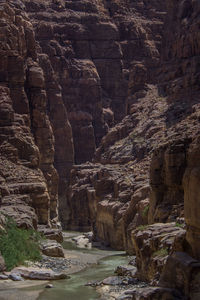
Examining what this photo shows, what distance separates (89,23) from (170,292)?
319 ft

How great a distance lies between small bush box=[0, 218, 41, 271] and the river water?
356cm

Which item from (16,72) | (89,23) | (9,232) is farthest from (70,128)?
(9,232)

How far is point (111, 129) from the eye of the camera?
3588 inches

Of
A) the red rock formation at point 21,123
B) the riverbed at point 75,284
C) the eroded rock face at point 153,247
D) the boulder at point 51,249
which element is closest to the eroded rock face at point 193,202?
the eroded rock face at point 153,247

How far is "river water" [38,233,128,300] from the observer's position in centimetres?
3116

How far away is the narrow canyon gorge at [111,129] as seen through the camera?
3181 cm

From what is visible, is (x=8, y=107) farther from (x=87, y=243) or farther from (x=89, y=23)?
(x=89, y=23)

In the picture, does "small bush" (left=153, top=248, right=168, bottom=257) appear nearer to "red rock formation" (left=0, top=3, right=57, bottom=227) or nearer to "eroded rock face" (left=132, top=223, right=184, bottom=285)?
"eroded rock face" (left=132, top=223, right=184, bottom=285)

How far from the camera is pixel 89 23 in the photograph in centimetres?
11562

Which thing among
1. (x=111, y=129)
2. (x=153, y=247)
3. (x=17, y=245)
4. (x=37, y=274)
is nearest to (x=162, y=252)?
(x=153, y=247)

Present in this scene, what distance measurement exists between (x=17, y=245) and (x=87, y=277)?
6785 millimetres

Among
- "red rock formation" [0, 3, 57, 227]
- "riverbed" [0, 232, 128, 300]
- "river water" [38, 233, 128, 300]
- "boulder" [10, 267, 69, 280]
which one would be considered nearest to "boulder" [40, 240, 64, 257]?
"riverbed" [0, 232, 128, 300]

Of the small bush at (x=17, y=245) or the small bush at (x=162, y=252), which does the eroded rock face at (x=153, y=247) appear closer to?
the small bush at (x=162, y=252)

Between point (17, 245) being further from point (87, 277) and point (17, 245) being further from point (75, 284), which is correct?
point (75, 284)
